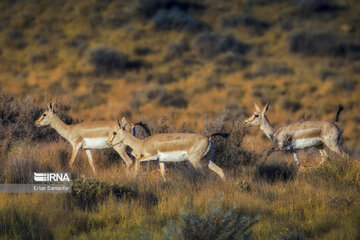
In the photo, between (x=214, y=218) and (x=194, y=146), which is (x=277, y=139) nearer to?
(x=194, y=146)

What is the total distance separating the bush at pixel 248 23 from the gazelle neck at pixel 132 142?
40528 millimetres

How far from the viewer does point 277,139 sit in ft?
39.6

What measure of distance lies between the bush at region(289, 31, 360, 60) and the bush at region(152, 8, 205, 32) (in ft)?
32.5

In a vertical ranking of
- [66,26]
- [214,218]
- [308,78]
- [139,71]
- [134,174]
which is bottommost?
[214,218]

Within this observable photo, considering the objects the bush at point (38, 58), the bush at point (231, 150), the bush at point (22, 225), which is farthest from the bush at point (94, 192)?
the bush at point (38, 58)

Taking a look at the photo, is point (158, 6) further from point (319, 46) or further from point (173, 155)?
point (173, 155)

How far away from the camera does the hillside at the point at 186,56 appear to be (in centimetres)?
3159

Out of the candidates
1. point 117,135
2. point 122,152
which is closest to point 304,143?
point 122,152

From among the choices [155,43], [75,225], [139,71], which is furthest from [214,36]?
[75,225]

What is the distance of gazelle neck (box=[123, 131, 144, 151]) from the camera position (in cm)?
1027

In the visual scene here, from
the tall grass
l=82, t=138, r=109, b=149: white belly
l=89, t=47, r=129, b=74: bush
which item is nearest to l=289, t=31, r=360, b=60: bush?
l=89, t=47, r=129, b=74: bush

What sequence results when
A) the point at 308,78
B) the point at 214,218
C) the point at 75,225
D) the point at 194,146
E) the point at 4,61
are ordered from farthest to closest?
the point at 4,61, the point at 308,78, the point at 194,146, the point at 75,225, the point at 214,218

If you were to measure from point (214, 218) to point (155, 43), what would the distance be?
40.7m

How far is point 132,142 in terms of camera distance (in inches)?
411
